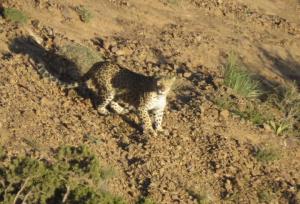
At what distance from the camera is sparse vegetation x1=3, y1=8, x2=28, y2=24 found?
1125 centimetres

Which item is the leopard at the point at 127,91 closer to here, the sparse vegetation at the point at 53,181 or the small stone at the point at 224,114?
the small stone at the point at 224,114

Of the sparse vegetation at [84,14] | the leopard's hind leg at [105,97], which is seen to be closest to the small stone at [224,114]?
the leopard's hind leg at [105,97]

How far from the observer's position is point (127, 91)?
32.0ft

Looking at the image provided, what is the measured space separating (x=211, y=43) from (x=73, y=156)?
19.8ft

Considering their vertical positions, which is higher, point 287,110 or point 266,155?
point 266,155

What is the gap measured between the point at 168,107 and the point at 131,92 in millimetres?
1087

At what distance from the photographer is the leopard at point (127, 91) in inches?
374

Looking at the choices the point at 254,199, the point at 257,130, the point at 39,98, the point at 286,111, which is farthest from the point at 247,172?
the point at 39,98

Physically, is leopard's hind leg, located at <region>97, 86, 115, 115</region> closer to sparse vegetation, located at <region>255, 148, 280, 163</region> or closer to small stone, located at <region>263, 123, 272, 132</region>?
sparse vegetation, located at <region>255, 148, 280, 163</region>

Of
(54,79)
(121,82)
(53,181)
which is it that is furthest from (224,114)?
(53,181)

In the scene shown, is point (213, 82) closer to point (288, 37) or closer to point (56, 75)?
point (56, 75)

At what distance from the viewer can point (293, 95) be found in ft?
37.9

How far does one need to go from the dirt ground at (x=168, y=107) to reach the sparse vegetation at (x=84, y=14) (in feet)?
0.30

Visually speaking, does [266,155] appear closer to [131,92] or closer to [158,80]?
[158,80]
